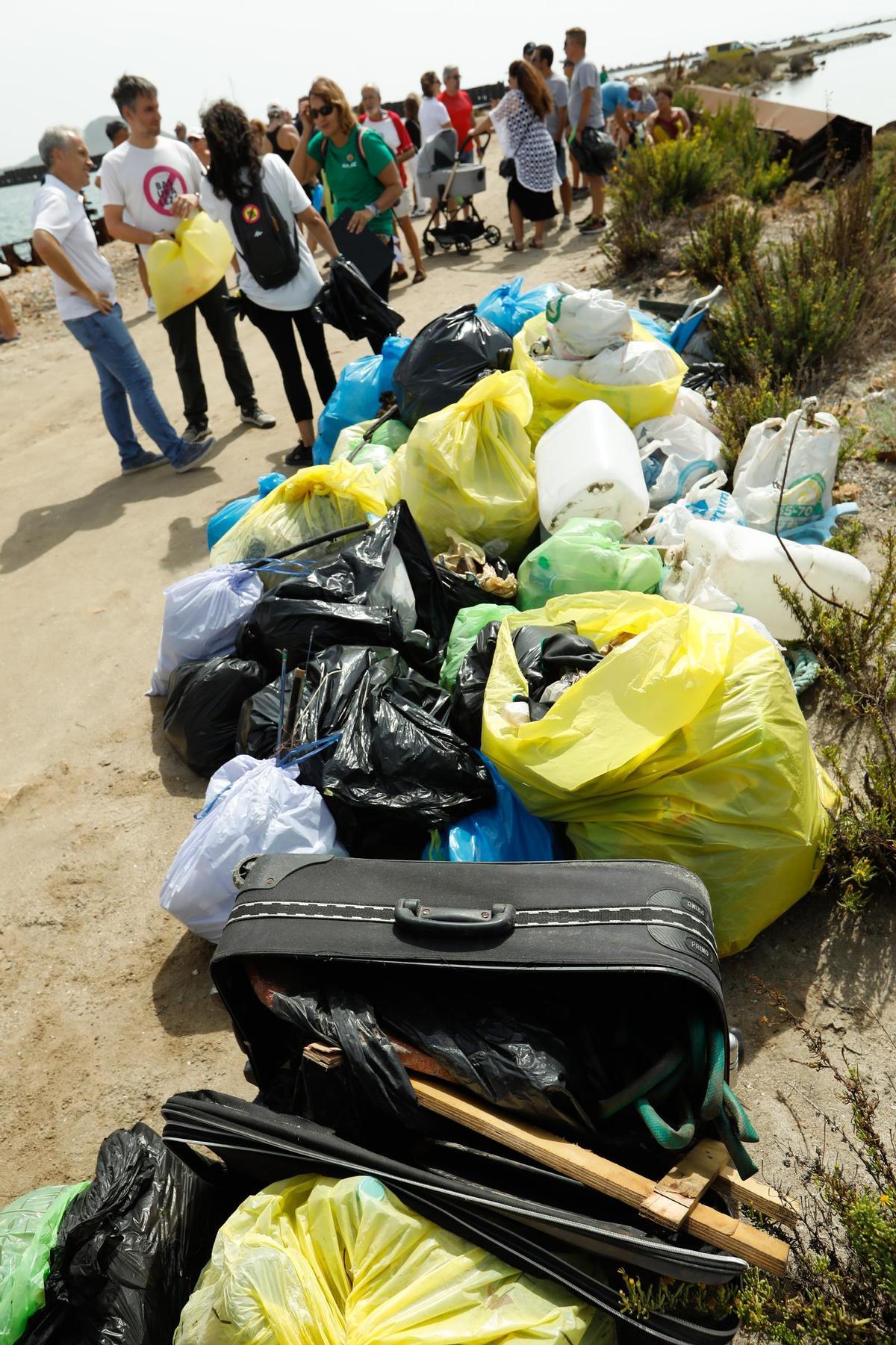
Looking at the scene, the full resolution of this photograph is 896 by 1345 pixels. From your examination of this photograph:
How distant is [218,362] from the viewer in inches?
283

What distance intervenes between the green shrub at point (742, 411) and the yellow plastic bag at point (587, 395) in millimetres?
214

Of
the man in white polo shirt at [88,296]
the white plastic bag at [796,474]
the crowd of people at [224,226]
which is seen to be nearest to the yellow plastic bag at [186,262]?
the crowd of people at [224,226]

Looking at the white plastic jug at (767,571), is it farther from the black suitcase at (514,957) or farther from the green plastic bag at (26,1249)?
the green plastic bag at (26,1249)

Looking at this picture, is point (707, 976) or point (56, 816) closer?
point (707, 976)

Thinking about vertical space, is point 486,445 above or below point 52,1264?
above

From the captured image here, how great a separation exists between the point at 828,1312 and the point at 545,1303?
0.38m

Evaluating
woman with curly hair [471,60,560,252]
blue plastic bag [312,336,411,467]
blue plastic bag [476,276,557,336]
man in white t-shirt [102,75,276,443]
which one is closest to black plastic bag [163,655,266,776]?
blue plastic bag [312,336,411,467]

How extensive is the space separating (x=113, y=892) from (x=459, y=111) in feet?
31.6

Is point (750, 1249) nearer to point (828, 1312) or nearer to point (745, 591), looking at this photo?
point (828, 1312)

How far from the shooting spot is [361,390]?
4.32 meters

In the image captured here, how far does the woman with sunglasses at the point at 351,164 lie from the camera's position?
16.1ft

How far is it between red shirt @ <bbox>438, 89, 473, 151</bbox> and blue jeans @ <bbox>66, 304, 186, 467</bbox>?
6158mm

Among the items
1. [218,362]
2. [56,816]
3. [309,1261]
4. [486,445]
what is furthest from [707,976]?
[218,362]

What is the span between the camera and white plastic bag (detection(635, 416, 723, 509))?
10.6 feet
